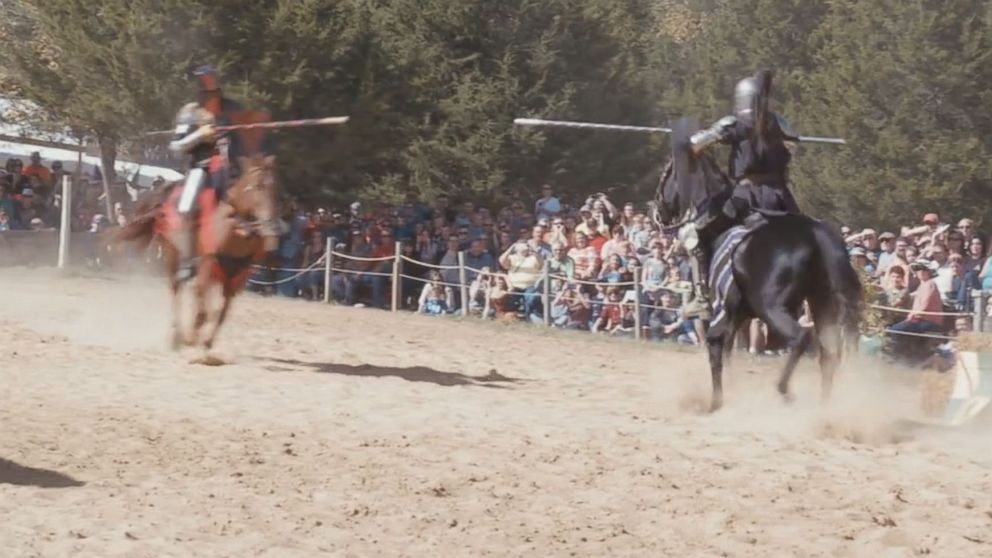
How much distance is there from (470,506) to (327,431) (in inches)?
96.7

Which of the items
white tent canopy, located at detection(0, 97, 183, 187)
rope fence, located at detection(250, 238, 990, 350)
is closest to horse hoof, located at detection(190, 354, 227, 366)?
rope fence, located at detection(250, 238, 990, 350)

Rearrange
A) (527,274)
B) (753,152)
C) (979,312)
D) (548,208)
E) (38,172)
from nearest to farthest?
(753,152), (979,312), (527,274), (548,208), (38,172)

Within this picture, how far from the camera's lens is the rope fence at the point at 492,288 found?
17.8 metres

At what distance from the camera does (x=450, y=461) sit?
10.2 metres

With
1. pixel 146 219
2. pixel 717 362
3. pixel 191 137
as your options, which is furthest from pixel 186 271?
pixel 717 362

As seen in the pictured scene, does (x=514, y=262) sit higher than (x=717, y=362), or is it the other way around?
(x=514, y=262)

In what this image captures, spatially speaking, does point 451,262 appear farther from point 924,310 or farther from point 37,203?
point 924,310

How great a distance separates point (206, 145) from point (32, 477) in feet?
18.3

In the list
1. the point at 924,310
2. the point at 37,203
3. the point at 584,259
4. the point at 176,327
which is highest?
the point at 37,203

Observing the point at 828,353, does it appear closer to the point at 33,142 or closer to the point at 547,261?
the point at 547,261

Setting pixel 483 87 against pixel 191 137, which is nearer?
pixel 191 137

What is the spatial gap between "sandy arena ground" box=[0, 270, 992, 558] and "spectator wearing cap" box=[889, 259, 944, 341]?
1.56m

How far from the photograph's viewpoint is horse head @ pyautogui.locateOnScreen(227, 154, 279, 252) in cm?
1402

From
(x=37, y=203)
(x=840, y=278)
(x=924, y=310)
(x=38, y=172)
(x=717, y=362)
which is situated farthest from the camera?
(x=38, y=172)
